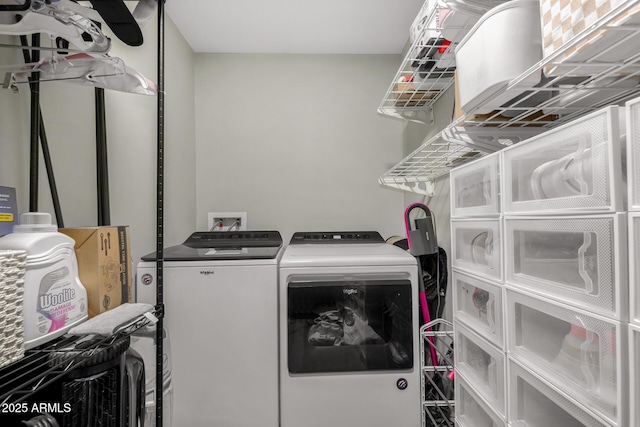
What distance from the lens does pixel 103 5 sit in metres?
0.72

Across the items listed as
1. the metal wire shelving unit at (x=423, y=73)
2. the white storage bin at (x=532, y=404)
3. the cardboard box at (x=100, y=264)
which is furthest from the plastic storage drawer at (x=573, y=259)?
the cardboard box at (x=100, y=264)

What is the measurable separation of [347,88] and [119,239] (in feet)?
5.95

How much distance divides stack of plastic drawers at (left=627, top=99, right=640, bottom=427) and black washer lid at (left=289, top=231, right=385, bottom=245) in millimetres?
1516

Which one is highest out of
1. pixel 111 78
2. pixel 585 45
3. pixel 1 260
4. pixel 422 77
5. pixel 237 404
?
pixel 422 77

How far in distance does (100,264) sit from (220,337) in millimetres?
644

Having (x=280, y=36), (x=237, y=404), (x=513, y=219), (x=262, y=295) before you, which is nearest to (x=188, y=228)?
(x=262, y=295)

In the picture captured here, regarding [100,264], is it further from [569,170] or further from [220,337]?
[569,170]

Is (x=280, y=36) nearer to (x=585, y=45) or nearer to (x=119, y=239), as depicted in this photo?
(x=119, y=239)

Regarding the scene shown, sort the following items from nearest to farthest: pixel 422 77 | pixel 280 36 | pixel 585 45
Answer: pixel 585 45 → pixel 422 77 → pixel 280 36

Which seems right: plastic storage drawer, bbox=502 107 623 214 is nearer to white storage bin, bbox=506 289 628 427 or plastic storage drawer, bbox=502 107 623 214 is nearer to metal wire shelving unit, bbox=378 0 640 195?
metal wire shelving unit, bbox=378 0 640 195

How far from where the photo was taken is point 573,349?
64 cm

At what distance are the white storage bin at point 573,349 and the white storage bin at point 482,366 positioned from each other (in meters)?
0.10

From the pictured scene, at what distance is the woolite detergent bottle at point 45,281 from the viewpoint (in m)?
0.64

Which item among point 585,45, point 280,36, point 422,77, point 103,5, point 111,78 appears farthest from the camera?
point 280,36
